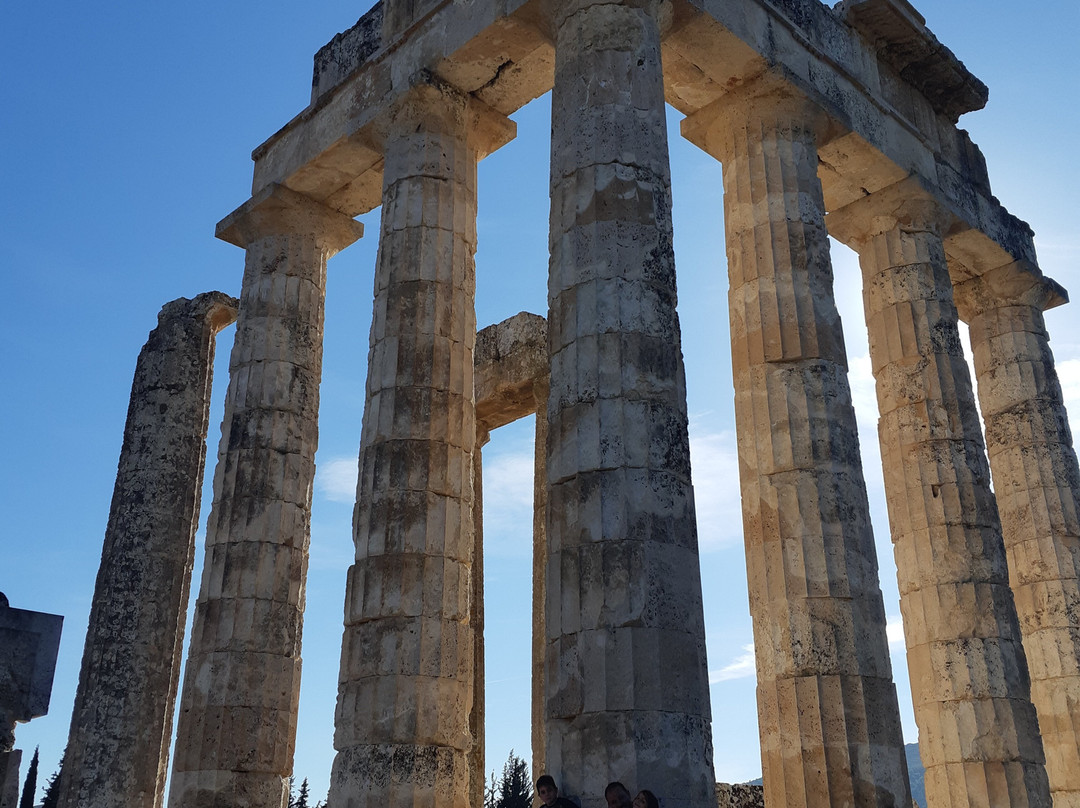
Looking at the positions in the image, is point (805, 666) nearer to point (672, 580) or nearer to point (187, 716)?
point (672, 580)

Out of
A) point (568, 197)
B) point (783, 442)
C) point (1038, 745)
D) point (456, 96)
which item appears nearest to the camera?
point (568, 197)

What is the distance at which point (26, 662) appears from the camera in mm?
9508

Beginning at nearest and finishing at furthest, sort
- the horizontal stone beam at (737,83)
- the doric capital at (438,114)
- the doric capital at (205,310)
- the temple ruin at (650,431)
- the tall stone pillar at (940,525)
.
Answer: the temple ruin at (650,431), the tall stone pillar at (940,525), the horizontal stone beam at (737,83), the doric capital at (438,114), the doric capital at (205,310)

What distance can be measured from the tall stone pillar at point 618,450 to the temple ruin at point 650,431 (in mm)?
33

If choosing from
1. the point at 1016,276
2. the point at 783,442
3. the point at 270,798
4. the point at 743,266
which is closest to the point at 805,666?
the point at 783,442

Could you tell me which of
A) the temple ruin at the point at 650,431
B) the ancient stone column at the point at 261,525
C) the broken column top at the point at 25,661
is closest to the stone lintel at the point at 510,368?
the temple ruin at the point at 650,431

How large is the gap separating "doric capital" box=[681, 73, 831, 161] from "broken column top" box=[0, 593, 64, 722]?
34.8ft

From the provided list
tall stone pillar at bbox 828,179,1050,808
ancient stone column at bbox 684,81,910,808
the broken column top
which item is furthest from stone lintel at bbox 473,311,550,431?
the broken column top

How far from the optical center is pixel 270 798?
14.4 m

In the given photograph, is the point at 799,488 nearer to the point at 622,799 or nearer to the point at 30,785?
the point at 622,799

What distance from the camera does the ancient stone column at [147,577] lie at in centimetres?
1794

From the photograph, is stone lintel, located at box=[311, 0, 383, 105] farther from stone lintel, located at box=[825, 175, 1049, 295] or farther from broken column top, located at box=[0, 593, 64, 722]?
broken column top, located at box=[0, 593, 64, 722]

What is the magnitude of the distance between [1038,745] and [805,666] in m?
4.25

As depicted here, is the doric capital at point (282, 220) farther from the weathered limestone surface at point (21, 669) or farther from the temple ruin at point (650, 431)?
the weathered limestone surface at point (21, 669)
